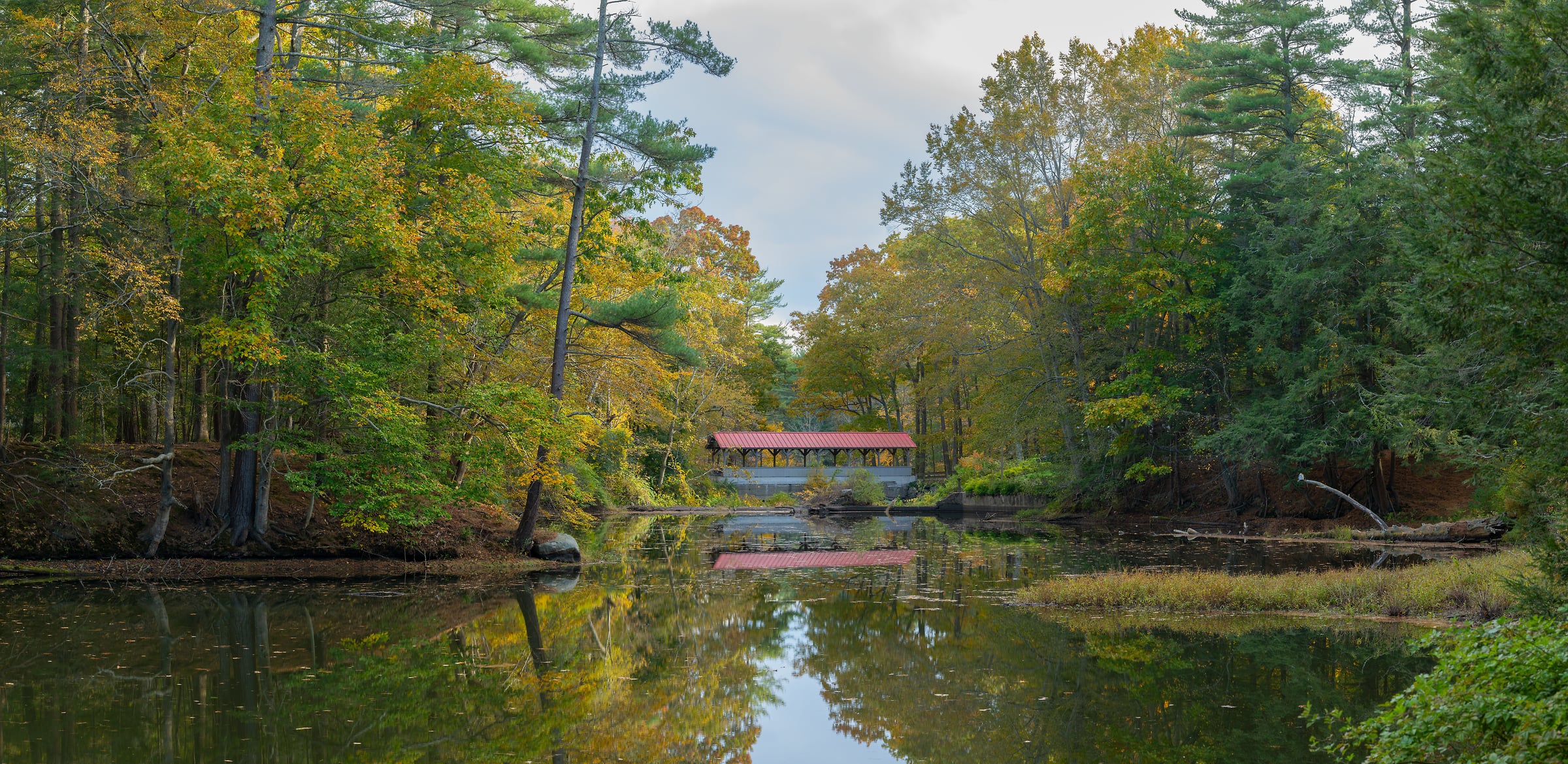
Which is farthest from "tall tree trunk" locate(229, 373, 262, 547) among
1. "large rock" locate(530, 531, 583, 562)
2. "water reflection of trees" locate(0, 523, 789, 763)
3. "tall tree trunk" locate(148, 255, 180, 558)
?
"large rock" locate(530, 531, 583, 562)

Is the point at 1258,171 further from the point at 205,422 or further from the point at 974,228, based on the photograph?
the point at 205,422

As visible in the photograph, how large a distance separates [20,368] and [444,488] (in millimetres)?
13788

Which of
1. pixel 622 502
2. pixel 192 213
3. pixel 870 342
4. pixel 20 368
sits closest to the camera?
pixel 192 213

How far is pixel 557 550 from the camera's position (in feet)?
58.0

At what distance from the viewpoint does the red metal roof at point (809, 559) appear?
17.7 metres

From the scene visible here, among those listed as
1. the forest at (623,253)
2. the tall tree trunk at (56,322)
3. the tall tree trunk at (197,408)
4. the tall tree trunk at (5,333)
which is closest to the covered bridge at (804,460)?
the forest at (623,253)

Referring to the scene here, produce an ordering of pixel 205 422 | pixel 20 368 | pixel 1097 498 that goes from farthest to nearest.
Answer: pixel 1097 498 < pixel 205 422 < pixel 20 368

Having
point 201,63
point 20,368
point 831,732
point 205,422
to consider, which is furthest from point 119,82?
point 831,732

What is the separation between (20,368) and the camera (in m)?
21.8

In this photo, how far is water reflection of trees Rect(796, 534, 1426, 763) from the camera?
21.7 feet

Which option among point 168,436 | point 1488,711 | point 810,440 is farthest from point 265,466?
point 810,440

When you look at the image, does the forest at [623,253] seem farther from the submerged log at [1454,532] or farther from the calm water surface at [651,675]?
the calm water surface at [651,675]

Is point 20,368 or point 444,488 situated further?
point 20,368

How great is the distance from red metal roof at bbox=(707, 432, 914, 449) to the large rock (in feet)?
67.7
